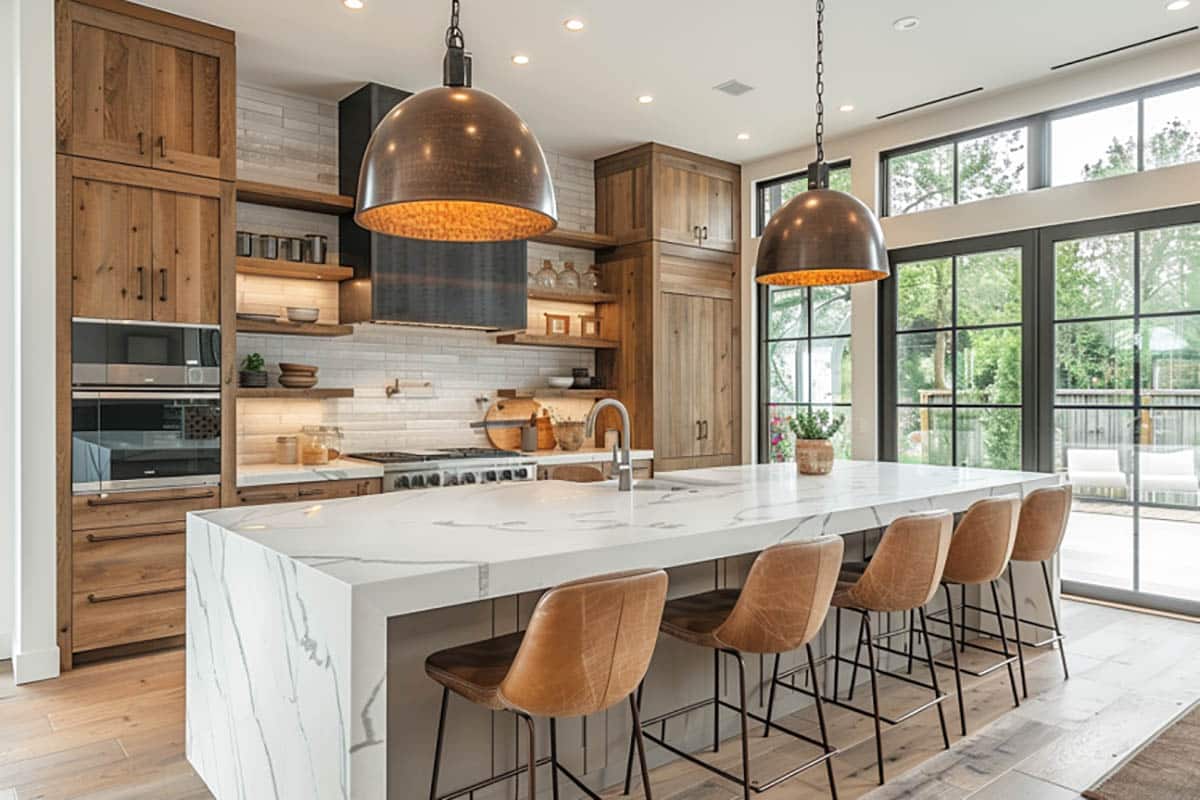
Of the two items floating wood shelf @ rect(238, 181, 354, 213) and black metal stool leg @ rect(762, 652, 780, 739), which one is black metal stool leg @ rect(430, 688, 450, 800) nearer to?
black metal stool leg @ rect(762, 652, 780, 739)

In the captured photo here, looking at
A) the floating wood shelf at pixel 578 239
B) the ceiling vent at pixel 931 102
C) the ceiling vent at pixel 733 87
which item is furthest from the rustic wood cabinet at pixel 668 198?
the ceiling vent at pixel 931 102

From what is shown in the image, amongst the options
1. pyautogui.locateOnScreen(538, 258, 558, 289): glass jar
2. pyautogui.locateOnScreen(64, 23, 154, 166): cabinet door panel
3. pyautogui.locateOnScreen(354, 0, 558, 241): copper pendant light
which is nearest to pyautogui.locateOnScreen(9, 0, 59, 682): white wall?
pyautogui.locateOnScreen(64, 23, 154, 166): cabinet door panel

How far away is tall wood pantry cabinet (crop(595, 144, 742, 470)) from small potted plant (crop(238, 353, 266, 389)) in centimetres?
268

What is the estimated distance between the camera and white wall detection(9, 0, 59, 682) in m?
3.57

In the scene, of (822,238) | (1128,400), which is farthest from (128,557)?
(1128,400)

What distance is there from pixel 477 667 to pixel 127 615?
106 inches

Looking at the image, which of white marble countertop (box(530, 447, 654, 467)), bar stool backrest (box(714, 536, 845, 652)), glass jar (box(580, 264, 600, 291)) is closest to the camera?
bar stool backrest (box(714, 536, 845, 652))

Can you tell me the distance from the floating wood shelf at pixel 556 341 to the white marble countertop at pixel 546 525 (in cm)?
237

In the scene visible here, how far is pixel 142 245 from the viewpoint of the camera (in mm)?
3916

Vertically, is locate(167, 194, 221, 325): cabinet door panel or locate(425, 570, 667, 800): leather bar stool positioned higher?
locate(167, 194, 221, 325): cabinet door panel

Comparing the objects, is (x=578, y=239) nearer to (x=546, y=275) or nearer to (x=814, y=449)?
(x=546, y=275)

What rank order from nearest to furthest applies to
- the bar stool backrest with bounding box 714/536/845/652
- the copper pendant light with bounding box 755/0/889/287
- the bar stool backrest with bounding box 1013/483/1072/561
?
the bar stool backrest with bounding box 714/536/845/652, the copper pendant light with bounding box 755/0/889/287, the bar stool backrest with bounding box 1013/483/1072/561

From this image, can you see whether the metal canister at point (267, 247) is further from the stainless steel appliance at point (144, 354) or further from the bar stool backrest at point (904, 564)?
the bar stool backrest at point (904, 564)

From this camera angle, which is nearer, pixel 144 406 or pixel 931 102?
pixel 144 406
